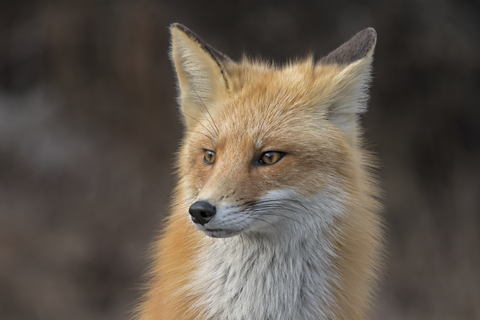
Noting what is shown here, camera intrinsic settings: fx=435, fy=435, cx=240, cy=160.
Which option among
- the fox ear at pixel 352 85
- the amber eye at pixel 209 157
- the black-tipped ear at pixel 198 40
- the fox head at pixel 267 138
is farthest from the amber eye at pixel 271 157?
the black-tipped ear at pixel 198 40

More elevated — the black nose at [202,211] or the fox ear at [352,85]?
the fox ear at [352,85]

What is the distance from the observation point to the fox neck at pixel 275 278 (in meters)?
1.74

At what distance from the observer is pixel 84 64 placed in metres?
4.82

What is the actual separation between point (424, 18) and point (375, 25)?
1.57 ft

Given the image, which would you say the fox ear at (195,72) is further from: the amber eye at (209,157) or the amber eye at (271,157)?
the amber eye at (271,157)

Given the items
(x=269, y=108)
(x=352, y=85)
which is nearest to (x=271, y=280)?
(x=269, y=108)

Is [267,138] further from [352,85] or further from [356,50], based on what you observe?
[356,50]

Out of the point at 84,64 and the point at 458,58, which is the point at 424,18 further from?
the point at 84,64

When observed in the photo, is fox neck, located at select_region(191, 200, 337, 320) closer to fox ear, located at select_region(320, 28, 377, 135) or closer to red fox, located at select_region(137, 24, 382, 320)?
red fox, located at select_region(137, 24, 382, 320)

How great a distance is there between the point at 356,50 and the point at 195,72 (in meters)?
0.77

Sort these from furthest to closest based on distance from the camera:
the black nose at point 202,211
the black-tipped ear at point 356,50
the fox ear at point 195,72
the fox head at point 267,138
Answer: the fox ear at point 195,72, the black-tipped ear at point 356,50, the fox head at point 267,138, the black nose at point 202,211

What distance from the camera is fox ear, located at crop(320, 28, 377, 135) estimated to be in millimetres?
1918

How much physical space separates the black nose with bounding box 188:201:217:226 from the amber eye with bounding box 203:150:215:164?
0.35 metres

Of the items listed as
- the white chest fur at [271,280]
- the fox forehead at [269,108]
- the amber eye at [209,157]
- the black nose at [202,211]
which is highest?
the fox forehead at [269,108]
